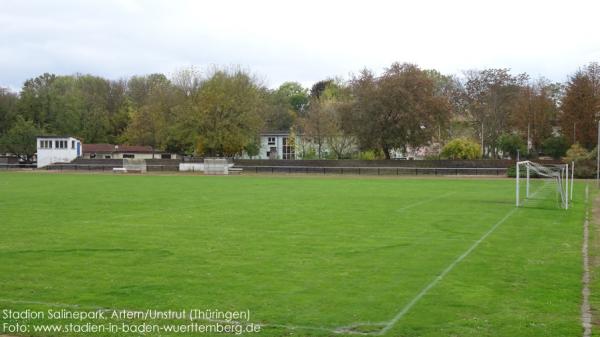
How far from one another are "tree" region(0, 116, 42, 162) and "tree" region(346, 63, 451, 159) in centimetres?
4833

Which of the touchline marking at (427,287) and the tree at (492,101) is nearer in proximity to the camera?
the touchline marking at (427,287)

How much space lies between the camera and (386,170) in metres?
68.8

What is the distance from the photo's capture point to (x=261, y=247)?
50.2 feet

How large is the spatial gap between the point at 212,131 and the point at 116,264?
63.5 metres

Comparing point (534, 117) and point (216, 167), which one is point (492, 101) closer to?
point (534, 117)

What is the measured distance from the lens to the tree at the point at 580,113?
69.6 metres

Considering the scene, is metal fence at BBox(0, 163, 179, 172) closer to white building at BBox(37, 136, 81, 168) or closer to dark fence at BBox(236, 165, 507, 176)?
white building at BBox(37, 136, 81, 168)

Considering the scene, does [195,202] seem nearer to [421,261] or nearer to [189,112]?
[421,261]

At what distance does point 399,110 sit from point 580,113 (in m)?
21.9

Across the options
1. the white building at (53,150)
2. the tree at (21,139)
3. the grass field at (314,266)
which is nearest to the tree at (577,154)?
the grass field at (314,266)

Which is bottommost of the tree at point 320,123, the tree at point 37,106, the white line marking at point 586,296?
the white line marking at point 586,296

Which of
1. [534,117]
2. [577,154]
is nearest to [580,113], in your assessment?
[534,117]

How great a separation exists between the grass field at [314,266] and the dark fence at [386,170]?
41737mm

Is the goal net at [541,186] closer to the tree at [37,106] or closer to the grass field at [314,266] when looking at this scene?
the grass field at [314,266]
